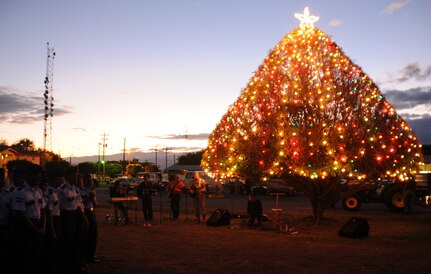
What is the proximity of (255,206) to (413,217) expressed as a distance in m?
8.06

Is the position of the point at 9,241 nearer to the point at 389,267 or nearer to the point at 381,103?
the point at 389,267

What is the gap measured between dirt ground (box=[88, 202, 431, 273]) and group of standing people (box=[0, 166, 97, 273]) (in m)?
0.79

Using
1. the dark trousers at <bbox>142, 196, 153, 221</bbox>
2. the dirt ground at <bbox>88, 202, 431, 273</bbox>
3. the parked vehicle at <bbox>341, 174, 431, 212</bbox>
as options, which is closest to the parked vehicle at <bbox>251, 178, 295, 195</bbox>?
the parked vehicle at <bbox>341, 174, 431, 212</bbox>

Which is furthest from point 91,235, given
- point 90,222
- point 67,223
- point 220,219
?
point 220,219

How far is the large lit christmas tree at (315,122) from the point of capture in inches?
558

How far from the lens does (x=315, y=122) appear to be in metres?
14.3

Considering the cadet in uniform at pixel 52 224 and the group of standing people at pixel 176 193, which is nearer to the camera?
the cadet in uniform at pixel 52 224

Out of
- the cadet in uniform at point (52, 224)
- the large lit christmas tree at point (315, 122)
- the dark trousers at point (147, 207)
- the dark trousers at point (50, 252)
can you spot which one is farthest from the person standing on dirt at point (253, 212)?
the dark trousers at point (50, 252)

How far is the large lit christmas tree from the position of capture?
46.5 ft

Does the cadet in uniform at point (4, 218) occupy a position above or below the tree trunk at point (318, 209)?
above

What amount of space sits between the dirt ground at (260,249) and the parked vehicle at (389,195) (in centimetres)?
556

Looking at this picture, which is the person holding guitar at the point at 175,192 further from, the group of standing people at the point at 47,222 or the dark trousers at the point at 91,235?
the dark trousers at the point at 91,235

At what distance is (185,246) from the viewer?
12227mm

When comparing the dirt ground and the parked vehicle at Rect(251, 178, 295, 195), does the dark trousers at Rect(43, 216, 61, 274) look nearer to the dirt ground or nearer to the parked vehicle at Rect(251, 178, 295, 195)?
the dirt ground
